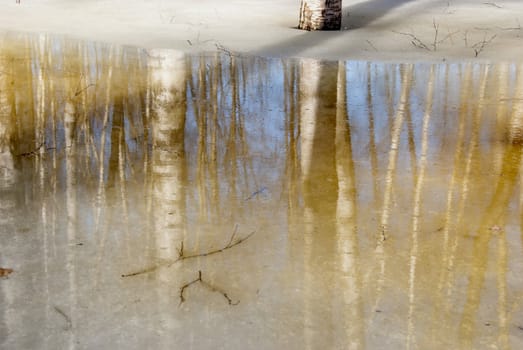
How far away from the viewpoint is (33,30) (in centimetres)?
934

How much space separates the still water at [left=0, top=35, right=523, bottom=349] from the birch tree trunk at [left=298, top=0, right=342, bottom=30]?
317 centimetres

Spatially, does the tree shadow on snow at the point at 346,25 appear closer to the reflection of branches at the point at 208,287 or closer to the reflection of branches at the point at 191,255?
the reflection of branches at the point at 191,255

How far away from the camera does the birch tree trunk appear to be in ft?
30.5

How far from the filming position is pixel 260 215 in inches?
140

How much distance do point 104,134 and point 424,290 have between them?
8.86ft

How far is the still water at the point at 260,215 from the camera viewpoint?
8.55 ft

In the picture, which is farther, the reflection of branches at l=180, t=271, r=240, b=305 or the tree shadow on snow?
the tree shadow on snow

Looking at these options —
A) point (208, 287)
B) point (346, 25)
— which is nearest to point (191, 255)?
point (208, 287)

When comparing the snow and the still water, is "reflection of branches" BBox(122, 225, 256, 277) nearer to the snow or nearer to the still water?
the still water

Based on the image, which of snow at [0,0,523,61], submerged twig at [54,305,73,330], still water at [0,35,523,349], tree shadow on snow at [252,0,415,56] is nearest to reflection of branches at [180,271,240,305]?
still water at [0,35,523,349]

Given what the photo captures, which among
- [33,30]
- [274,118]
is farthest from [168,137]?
[33,30]

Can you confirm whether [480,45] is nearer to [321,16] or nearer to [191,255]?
[321,16]

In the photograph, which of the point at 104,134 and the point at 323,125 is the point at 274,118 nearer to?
the point at 323,125

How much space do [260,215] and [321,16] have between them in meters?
6.18
